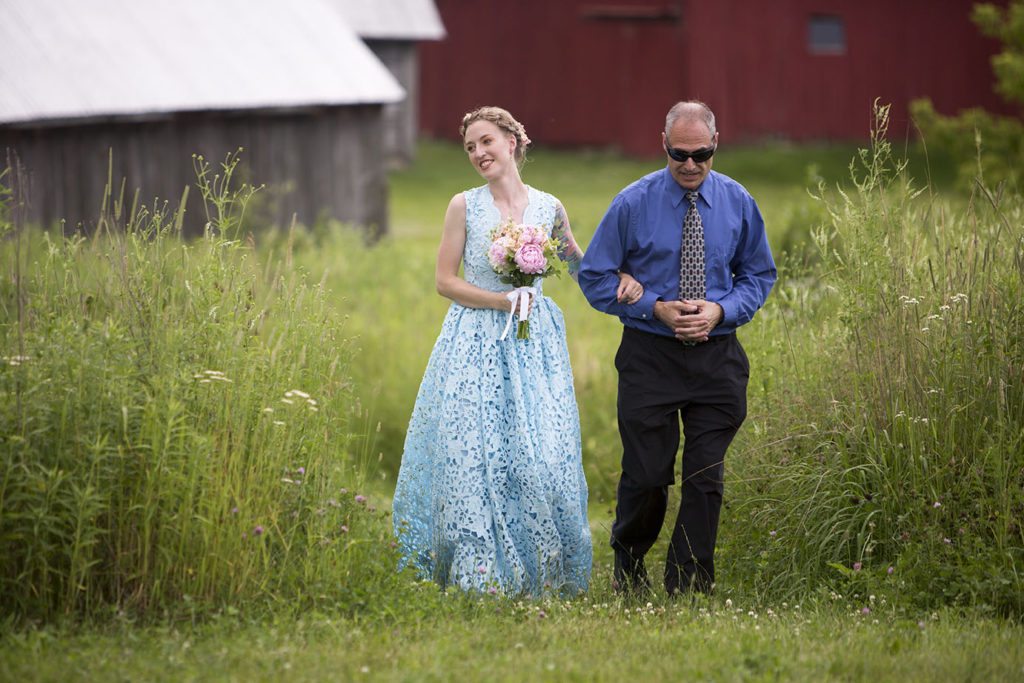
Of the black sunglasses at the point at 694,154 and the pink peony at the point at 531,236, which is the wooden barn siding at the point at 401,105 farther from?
the black sunglasses at the point at 694,154

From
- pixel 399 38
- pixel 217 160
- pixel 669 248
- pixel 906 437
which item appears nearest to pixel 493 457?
pixel 669 248

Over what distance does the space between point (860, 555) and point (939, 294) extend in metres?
1.28

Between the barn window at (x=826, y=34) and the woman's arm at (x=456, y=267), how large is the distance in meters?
21.7

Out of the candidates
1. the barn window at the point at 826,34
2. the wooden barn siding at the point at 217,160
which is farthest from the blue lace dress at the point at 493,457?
the barn window at the point at 826,34

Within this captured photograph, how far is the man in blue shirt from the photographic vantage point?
4.86 m

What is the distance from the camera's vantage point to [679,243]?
16.2ft

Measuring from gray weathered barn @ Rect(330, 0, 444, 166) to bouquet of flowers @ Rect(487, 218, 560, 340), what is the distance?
2088 centimetres

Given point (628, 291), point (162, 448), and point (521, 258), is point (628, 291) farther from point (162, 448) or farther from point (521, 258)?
point (162, 448)

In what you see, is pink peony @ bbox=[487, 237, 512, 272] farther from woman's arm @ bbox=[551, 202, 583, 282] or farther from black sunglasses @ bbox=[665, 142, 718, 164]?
black sunglasses @ bbox=[665, 142, 718, 164]

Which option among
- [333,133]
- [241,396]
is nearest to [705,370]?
[241,396]

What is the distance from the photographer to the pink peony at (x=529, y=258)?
16.2 feet

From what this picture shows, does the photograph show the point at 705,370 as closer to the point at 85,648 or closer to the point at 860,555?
the point at 860,555

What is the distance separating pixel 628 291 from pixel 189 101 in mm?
10227

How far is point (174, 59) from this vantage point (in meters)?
14.4
